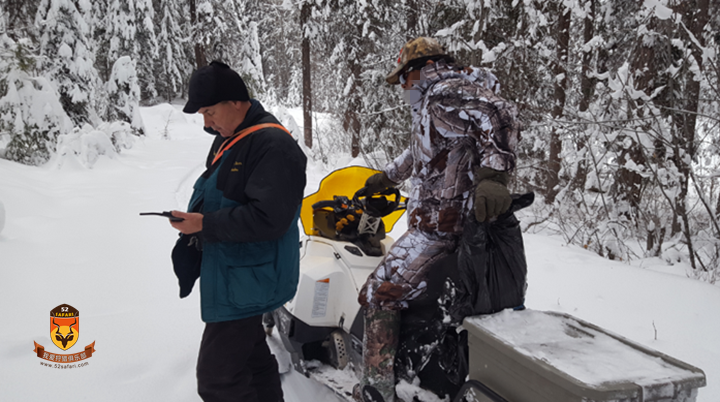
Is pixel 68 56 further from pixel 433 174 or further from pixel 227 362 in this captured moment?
pixel 433 174

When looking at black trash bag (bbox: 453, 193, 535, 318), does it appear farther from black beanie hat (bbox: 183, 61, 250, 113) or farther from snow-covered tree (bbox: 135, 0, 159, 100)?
snow-covered tree (bbox: 135, 0, 159, 100)

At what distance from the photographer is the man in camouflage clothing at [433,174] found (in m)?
1.90

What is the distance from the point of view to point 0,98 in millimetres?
9297

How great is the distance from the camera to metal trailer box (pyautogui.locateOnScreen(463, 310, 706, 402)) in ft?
3.87

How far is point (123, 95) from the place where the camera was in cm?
1647

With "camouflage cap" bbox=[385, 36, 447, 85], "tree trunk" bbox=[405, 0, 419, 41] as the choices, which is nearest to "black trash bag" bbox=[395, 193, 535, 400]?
"camouflage cap" bbox=[385, 36, 447, 85]

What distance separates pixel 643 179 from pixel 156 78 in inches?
1144

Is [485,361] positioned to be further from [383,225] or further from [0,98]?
[0,98]

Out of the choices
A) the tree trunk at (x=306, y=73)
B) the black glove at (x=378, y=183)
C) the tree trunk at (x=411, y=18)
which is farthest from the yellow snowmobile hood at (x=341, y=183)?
the tree trunk at (x=306, y=73)

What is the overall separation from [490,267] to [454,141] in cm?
62

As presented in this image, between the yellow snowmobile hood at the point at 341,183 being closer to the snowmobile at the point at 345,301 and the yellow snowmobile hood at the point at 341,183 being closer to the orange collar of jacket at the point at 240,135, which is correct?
the snowmobile at the point at 345,301

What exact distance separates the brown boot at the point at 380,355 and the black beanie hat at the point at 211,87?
1.19 m

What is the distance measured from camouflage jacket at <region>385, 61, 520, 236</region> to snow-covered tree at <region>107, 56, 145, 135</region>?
1674cm

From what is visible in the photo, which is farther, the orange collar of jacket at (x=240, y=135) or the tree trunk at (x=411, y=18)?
the tree trunk at (x=411, y=18)
